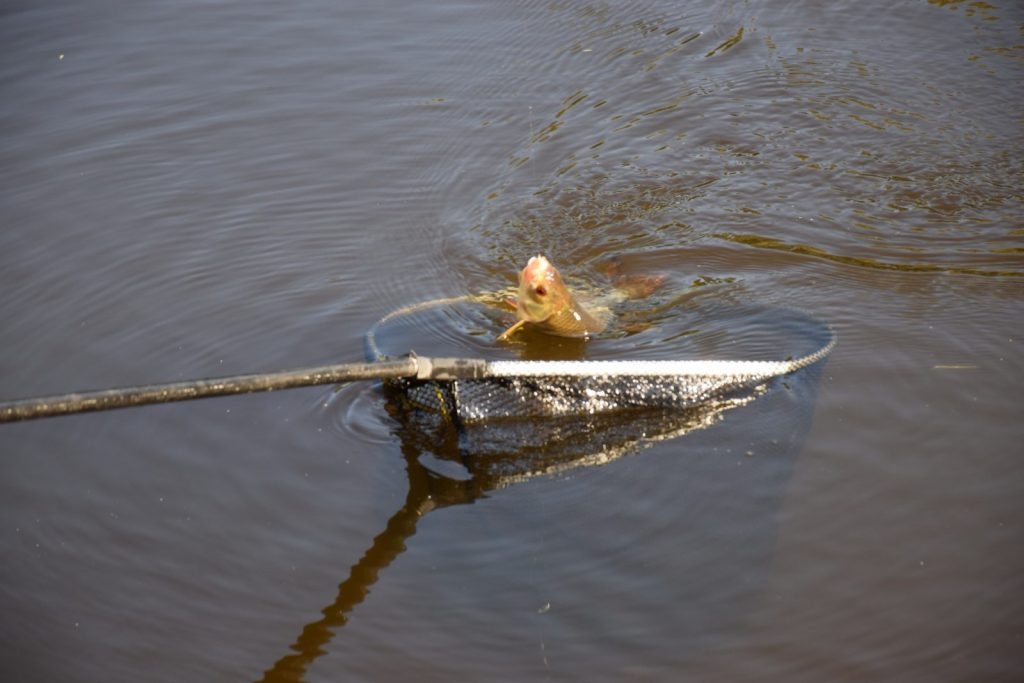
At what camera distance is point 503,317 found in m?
5.36

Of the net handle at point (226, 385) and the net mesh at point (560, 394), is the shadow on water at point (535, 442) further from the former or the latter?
the net handle at point (226, 385)

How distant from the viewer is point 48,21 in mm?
8609

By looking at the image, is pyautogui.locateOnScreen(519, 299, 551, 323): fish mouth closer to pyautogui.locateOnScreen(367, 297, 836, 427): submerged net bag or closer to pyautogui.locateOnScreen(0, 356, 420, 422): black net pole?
pyautogui.locateOnScreen(367, 297, 836, 427): submerged net bag

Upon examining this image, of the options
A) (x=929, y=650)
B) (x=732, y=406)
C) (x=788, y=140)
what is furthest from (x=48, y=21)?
(x=929, y=650)

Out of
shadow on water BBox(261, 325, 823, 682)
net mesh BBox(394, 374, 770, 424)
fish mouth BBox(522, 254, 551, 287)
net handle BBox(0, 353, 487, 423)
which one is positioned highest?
net handle BBox(0, 353, 487, 423)

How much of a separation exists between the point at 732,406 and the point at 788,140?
3214 millimetres

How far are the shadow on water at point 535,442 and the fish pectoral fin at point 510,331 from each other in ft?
2.52

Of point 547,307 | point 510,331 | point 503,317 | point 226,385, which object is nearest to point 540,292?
point 547,307

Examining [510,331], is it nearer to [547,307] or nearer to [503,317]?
[547,307]

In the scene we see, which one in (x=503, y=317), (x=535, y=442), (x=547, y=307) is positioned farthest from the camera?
(x=503, y=317)

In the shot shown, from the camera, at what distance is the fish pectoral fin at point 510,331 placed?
485 centimetres

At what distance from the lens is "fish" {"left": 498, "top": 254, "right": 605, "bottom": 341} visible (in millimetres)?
4676

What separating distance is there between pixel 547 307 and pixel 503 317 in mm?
651

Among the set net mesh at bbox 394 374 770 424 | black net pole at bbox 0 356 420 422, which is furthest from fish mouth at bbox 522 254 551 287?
black net pole at bbox 0 356 420 422
